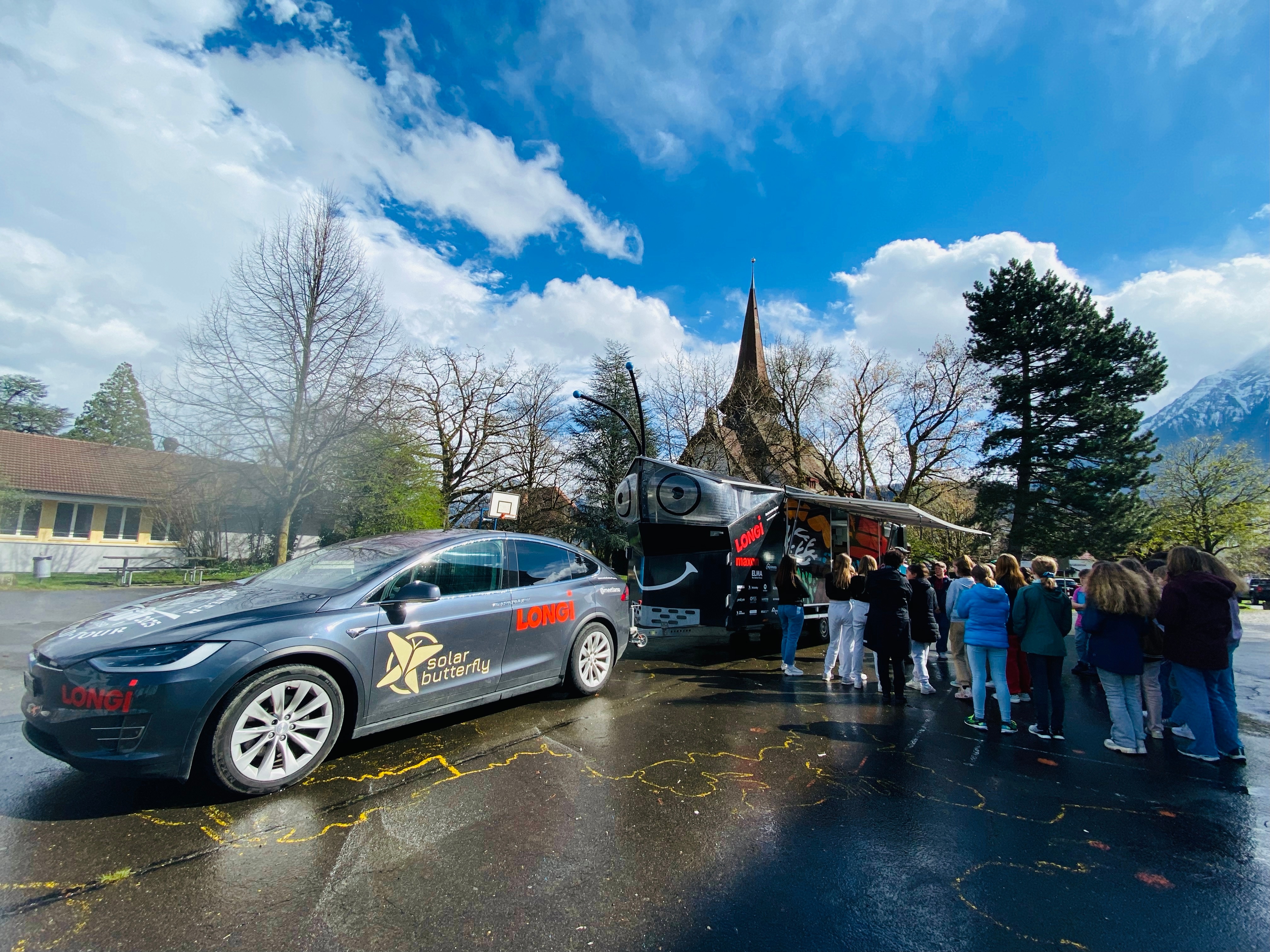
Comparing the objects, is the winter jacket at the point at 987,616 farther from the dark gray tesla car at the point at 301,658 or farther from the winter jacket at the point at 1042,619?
the dark gray tesla car at the point at 301,658

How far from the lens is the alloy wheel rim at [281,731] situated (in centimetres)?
348

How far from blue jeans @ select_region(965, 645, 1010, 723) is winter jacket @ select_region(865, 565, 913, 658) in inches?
29.2

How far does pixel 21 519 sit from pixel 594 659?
3095 cm

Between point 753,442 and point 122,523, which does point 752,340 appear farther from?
point 122,523

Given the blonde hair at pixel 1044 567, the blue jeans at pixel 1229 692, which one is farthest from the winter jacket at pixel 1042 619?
the blue jeans at pixel 1229 692

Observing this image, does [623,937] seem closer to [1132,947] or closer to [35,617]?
[1132,947]

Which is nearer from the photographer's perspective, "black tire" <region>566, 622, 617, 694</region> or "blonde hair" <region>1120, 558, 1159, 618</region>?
"blonde hair" <region>1120, 558, 1159, 618</region>

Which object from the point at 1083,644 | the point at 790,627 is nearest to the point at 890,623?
the point at 790,627

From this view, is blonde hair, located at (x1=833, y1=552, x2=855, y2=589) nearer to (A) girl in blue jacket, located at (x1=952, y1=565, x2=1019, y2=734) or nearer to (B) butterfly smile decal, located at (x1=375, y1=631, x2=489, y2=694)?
(A) girl in blue jacket, located at (x1=952, y1=565, x2=1019, y2=734)

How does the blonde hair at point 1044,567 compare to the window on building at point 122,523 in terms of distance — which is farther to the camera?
the window on building at point 122,523

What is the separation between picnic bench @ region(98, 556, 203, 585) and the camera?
20469mm

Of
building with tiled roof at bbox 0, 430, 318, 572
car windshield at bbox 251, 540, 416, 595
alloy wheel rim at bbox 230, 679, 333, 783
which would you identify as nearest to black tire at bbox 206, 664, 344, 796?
alloy wheel rim at bbox 230, 679, 333, 783

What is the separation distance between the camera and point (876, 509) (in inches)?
429

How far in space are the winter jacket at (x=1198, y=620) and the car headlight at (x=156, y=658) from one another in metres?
7.10
